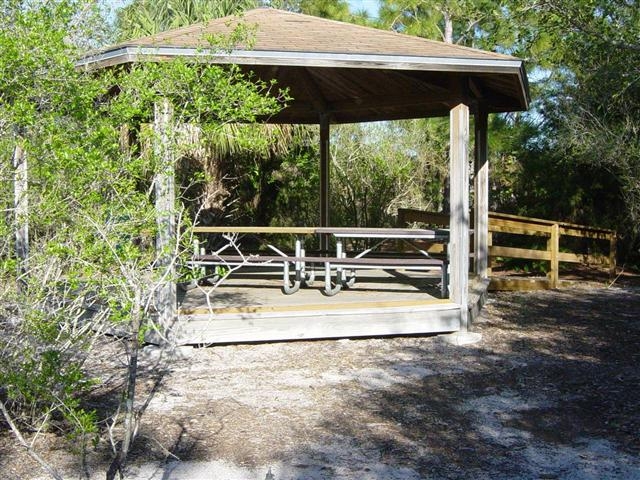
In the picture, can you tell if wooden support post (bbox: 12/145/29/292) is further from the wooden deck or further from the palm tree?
the palm tree

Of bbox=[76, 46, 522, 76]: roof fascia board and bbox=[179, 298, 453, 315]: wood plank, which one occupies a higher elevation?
bbox=[76, 46, 522, 76]: roof fascia board

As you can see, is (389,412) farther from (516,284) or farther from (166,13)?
(166,13)

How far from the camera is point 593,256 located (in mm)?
14141

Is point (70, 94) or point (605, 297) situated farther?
point (605, 297)

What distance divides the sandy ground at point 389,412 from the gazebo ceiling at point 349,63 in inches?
98.0

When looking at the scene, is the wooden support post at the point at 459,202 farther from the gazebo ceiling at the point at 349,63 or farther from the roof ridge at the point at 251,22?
the roof ridge at the point at 251,22

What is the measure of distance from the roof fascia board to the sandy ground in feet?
8.61

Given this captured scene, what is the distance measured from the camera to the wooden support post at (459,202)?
787 centimetres

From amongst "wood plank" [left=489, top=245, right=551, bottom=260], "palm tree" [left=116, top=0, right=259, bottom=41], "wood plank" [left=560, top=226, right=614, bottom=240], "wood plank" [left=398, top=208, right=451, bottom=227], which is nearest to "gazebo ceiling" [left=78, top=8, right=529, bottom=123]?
"wood plank" [left=398, top=208, right=451, bottom=227]

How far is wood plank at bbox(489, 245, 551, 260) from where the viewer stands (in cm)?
1208

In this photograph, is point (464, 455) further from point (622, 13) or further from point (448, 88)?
point (622, 13)

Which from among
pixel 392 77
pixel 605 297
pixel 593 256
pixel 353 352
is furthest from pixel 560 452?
pixel 593 256

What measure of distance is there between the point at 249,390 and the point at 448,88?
3801 millimetres

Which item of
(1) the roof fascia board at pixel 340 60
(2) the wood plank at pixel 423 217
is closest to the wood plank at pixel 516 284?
(2) the wood plank at pixel 423 217
